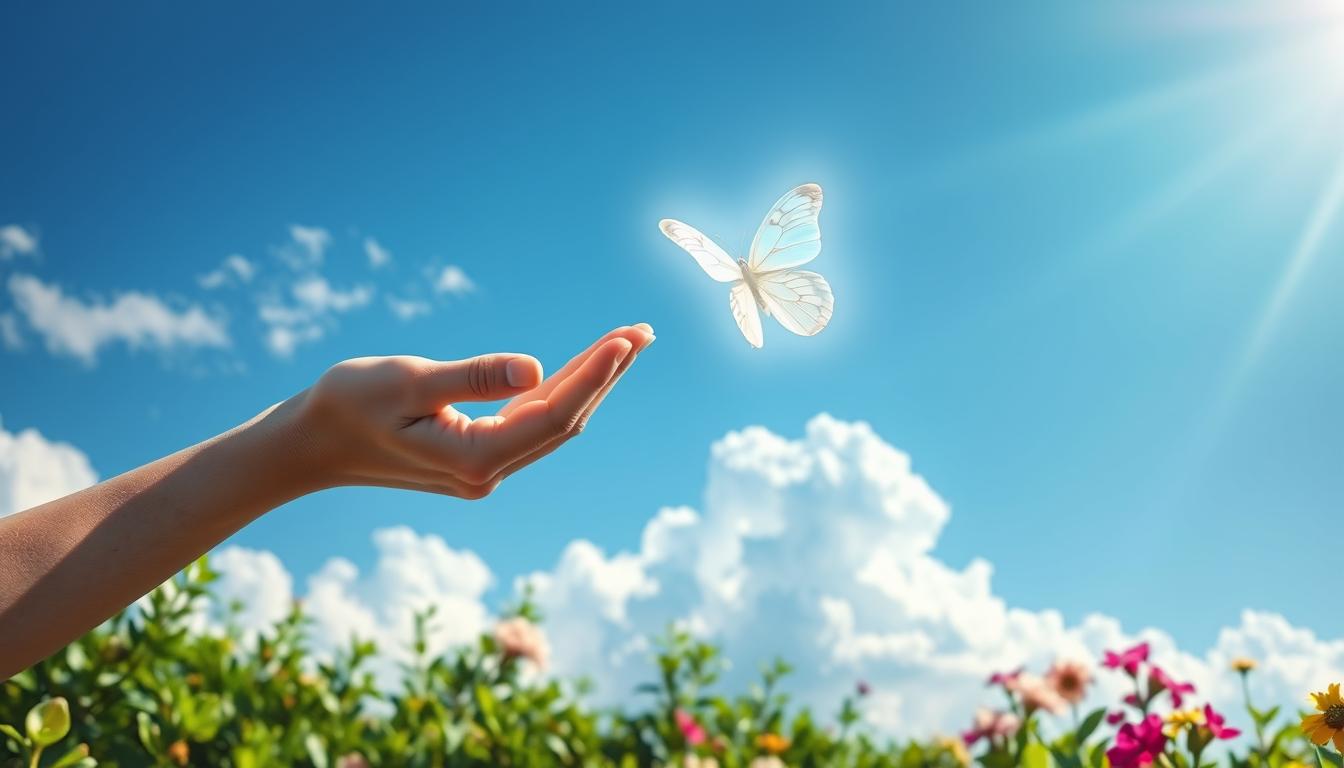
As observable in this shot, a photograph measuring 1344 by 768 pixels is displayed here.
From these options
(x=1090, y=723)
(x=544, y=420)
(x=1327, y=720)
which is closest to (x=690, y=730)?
(x=1090, y=723)

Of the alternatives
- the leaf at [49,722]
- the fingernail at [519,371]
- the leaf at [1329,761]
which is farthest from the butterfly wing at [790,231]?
the leaf at [49,722]

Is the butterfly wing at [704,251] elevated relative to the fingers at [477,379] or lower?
elevated

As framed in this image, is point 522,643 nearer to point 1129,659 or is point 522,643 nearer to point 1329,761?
point 1129,659

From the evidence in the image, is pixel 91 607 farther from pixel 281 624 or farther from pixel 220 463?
pixel 281 624

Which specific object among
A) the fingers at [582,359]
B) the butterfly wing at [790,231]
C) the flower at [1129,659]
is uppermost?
the butterfly wing at [790,231]

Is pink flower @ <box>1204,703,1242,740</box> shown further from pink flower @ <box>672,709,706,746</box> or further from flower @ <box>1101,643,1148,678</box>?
pink flower @ <box>672,709,706,746</box>

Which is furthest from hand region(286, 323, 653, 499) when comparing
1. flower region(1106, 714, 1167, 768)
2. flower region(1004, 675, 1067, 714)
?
flower region(1004, 675, 1067, 714)

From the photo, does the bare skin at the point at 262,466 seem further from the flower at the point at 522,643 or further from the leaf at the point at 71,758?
the flower at the point at 522,643
